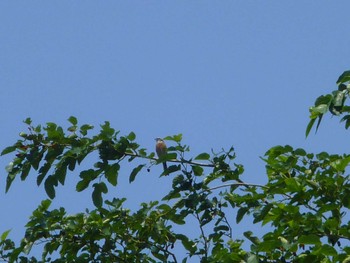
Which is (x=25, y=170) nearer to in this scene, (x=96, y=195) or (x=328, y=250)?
(x=96, y=195)

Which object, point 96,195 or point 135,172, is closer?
A: point 96,195

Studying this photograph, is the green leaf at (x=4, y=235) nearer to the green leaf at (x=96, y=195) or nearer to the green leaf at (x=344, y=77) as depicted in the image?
the green leaf at (x=96, y=195)

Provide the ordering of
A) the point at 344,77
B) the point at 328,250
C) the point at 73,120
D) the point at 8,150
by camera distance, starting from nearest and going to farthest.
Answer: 1. the point at 328,250
2. the point at 344,77
3. the point at 8,150
4. the point at 73,120

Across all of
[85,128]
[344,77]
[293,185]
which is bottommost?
[293,185]

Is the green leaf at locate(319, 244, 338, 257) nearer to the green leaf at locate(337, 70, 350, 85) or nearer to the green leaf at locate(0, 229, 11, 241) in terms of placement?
the green leaf at locate(337, 70, 350, 85)

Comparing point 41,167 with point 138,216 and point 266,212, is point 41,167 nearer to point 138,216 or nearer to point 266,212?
Answer: point 138,216

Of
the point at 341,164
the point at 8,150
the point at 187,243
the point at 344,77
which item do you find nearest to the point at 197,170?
the point at 187,243

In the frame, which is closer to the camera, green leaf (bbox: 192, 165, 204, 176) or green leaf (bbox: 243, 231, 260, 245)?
green leaf (bbox: 243, 231, 260, 245)

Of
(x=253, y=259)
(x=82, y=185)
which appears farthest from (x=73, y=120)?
(x=253, y=259)

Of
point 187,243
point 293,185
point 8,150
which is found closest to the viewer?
point 293,185

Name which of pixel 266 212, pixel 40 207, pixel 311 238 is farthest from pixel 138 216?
pixel 311 238

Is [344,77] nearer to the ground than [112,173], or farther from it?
nearer to the ground

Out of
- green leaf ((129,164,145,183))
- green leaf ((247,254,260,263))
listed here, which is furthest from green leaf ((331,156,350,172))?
green leaf ((129,164,145,183))

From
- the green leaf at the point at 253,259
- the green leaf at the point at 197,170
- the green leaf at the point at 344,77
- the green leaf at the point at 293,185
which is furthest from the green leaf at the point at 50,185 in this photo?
the green leaf at the point at 344,77
